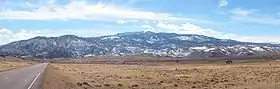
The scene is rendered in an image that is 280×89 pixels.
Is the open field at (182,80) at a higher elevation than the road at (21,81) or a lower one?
lower

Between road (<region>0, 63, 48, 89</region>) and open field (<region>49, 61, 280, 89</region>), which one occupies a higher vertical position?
road (<region>0, 63, 48, 89</region>)

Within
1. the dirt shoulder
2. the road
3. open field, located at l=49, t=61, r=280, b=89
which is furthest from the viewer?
open field, located at l=49, t=61, r=280, b=89

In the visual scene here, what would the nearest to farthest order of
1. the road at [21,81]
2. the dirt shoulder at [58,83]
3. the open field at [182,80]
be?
the road at [21,81] < the dirt shoulder at [58,83] < the open field at [182,80]

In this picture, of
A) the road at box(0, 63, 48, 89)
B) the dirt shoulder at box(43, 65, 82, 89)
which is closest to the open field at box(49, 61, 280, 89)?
the dirt shoulder at box(43, 65, 82, 89)

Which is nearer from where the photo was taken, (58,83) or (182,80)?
(58,83)

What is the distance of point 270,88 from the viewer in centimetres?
3186

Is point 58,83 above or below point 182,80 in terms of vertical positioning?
above

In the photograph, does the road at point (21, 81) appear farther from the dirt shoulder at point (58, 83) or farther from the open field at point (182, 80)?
the open field at point (182, 80)

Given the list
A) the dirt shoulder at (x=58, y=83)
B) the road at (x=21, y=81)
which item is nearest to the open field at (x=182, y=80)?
the dirt shoulder at (x=58, y=83)

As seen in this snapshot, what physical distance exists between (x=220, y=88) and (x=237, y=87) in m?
1.50

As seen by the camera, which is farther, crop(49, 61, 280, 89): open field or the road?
crop(49, 61, 280, 89): open field

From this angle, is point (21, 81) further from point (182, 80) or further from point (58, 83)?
point (182, 80)

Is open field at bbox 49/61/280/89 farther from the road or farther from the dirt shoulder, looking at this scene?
the road

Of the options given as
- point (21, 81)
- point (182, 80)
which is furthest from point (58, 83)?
point (182, 80)
